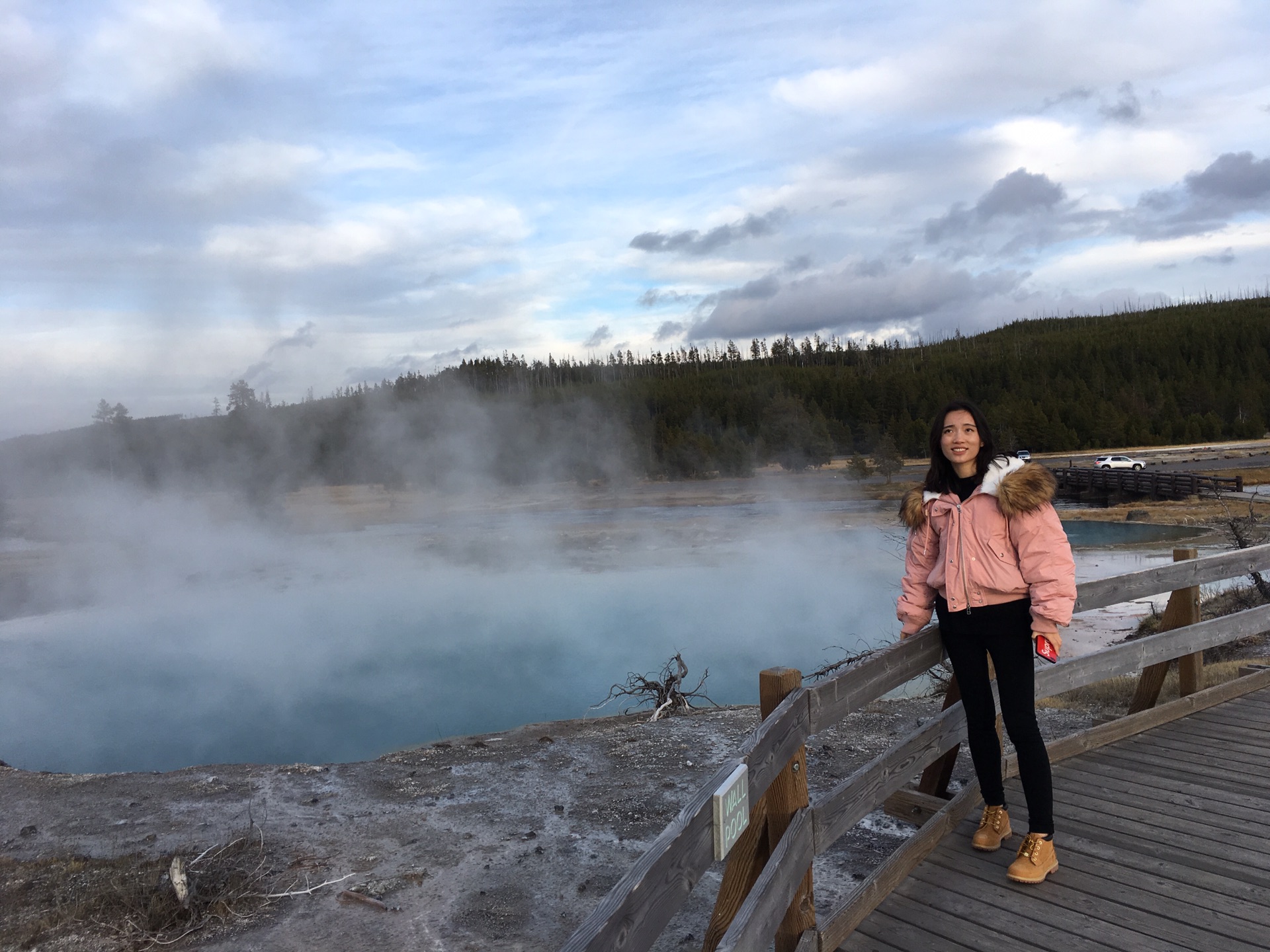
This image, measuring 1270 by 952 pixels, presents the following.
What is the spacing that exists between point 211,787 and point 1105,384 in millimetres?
65589

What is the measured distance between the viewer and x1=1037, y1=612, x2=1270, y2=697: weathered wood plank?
2912 millimetres

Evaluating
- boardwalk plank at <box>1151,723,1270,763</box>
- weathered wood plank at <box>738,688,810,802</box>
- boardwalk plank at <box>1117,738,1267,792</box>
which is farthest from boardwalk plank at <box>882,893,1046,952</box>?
boardwalk plank at <box>1151,723,1270,763</box>

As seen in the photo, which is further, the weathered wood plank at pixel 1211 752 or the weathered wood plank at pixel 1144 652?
the weathered wood plank at pixel 1211 752

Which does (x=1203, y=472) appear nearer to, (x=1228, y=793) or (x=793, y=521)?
(x=793, y=521)

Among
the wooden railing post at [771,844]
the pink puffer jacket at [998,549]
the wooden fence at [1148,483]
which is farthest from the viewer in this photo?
the wooden fence at [1148,483]

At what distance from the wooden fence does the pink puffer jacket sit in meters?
23.1

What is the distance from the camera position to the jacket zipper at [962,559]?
7.80 feet

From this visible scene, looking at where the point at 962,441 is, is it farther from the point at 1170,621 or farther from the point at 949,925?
the point at 1170,621

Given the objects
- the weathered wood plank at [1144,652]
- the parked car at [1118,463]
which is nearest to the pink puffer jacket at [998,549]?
the weathered wood plank at [1144,652]

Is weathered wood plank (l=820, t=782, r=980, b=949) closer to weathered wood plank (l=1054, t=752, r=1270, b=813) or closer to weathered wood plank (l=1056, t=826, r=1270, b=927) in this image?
weathered wood plank (l=1056, t=826, r=1270, b=927)

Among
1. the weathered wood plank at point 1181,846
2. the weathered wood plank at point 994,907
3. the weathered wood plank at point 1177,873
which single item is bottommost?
the weathered wood plank at point 1181,846

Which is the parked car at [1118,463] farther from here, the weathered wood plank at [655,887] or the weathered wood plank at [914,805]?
the weathered wood plank at [655,887]

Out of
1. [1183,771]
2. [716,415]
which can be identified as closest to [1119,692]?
[1183,771]

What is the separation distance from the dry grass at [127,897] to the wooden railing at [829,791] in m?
2.57
